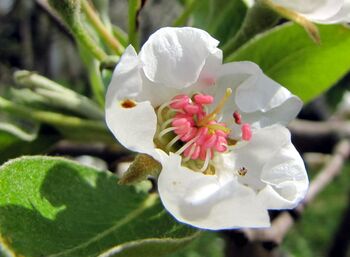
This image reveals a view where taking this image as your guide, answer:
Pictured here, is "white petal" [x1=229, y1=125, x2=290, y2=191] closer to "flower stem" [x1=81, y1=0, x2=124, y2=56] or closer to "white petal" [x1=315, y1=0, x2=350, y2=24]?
"white petal" [x1=315, y1=0, x2=350, y2=24]

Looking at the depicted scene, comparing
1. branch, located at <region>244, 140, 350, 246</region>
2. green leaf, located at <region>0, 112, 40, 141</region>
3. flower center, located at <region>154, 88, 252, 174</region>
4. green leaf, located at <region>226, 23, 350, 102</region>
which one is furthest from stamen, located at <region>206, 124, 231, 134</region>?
green leaf, located at <region>0, 112, 40, 141</region>

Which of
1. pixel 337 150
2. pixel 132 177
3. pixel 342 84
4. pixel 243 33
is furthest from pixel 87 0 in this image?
pixel 342 84

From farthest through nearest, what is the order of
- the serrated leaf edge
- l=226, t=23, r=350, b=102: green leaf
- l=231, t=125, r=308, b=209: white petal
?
l=226, t=23, r=350, b=102: green leaf → l=231, t=125, r=308, b=209: white petal → the serrated leaf edge

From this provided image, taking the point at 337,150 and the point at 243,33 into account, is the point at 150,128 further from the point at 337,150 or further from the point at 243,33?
the point at 337,150

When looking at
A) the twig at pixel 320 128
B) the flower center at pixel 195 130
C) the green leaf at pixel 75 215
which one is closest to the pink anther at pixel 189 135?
the flower center at pixel 195 130

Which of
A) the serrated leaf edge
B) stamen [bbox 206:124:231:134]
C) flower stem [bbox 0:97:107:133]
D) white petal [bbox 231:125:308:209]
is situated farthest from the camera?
flower stem [bbox 0:97:107:133]

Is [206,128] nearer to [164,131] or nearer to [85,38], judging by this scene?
[164,131]

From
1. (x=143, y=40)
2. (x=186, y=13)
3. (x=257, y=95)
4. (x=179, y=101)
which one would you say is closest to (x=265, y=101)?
(x=257, y=95)
